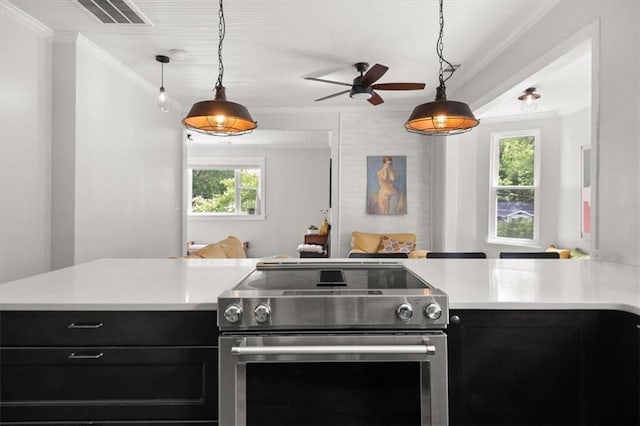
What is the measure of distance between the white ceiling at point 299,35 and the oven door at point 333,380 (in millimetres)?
2542

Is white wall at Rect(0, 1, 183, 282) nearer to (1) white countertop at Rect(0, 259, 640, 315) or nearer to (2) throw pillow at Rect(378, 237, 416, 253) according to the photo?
(1) white countertop at Rect(0, 259, 640, 315)

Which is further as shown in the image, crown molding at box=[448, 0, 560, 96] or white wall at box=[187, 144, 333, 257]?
white wall at box=[187, 144, 333, 257]

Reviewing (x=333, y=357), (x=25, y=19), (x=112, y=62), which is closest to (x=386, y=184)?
(x=112, y=62)

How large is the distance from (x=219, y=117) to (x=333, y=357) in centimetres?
156

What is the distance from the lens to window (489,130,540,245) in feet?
18.5

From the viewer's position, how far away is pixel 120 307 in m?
1.25

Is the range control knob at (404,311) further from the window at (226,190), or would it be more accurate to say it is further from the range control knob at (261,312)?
the window at (226,190)

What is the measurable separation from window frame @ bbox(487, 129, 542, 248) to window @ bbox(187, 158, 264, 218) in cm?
502

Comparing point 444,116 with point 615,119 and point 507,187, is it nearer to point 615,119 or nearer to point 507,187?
point 615,119

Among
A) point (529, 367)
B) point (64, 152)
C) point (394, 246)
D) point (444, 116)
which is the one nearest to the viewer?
point (529, 367)

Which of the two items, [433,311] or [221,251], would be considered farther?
[221,251]

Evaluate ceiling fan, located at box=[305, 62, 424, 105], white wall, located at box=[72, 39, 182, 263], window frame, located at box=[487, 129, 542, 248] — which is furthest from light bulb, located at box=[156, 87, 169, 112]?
window frame, located at box=[487, 129, 542, 248]

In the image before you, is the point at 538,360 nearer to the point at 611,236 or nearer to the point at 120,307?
the point at 611,236

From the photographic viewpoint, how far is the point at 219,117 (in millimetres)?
2170
